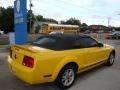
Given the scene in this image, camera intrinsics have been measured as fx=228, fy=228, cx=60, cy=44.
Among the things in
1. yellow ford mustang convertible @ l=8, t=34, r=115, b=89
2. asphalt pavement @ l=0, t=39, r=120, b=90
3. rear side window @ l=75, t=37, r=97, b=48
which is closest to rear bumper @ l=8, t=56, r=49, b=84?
yellow ford mustang convertible @ l=8, t=34, r=115, b=89

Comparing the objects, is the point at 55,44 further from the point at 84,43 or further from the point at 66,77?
the point at 84,43

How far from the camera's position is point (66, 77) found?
6.33 meters

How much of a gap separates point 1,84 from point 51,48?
1788 mm

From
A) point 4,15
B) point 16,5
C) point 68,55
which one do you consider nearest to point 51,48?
point 68,55

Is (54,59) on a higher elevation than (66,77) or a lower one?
higher

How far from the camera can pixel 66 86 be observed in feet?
20.8

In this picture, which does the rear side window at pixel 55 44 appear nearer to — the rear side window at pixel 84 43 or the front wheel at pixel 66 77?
the rear side window at pixel 84 43

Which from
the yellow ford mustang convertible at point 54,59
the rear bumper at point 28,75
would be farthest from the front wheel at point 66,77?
the rear bumper at point 28,75

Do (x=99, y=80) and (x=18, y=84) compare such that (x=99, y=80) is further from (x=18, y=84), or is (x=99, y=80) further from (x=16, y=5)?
(x=16, y=5)

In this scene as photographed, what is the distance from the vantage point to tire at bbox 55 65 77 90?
615cm

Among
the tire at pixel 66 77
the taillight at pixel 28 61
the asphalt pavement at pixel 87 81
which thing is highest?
the taillight at pixel 28 61

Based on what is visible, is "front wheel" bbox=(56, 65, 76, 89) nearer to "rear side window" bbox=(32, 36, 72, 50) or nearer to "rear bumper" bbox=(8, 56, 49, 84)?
"rear bumper" bbox=(8, 56, 49, 84)

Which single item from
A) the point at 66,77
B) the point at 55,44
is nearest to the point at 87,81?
the point at 66,77

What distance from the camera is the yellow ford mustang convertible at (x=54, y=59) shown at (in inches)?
223
